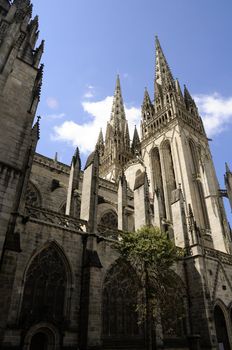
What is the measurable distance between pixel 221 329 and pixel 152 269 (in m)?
7.32

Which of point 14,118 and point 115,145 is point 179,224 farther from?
point 115,145

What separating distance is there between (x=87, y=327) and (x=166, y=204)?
22.4 metres

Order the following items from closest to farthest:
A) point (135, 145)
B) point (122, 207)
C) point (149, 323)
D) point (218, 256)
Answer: point (149, 323), point (122, 207), point (218, 256), point (135, 145)

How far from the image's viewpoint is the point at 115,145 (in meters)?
42.6

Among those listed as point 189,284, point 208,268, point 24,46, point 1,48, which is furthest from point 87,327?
point 24,46

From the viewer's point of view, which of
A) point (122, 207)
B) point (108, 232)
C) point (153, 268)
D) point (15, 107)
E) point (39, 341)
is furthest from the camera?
point (122, 207)

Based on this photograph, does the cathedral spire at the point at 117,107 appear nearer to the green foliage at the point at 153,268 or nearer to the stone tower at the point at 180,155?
the stone tower at the point at 180,155

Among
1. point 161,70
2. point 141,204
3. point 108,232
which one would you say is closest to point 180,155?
point 141,204

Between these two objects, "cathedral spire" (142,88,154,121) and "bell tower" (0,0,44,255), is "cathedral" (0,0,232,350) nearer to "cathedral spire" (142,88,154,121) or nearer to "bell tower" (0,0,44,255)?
"bell tower" (0,0,44,255)

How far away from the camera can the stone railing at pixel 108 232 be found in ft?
45.0

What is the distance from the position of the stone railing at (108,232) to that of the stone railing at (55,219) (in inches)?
45.0

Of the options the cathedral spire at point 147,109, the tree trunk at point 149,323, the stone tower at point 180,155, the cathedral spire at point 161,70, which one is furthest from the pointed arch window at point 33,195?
the cathedral spire at point 161,70

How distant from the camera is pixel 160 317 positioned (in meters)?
12.3

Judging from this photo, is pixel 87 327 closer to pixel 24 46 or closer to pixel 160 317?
pixel 160 317
